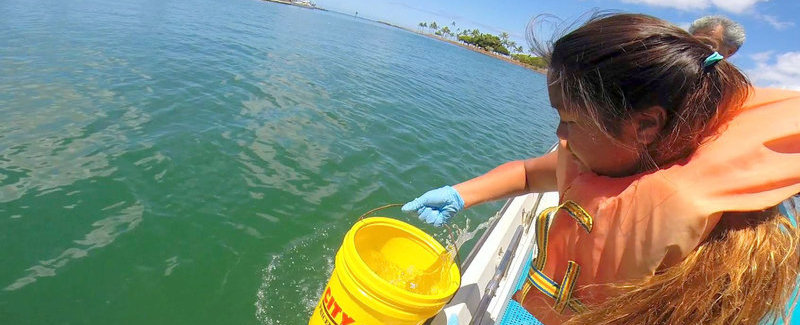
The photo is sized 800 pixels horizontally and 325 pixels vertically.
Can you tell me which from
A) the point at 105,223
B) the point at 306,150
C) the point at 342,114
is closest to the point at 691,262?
the point at 105,223

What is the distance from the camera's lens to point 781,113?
1121 mm

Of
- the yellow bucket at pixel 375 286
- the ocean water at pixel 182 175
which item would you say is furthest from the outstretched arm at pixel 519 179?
the ocean water at pixel 182 175

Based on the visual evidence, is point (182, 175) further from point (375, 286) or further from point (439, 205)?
point (375, 286)

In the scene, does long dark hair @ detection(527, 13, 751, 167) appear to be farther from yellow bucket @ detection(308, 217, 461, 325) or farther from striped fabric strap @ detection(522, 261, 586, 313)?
yellow bucket @ detection(308, 217, 461, 325)

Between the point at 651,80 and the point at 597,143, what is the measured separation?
10.8 inches

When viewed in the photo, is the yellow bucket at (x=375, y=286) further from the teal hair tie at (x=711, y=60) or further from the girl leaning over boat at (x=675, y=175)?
the teal hair tie at (x=711, y=60)

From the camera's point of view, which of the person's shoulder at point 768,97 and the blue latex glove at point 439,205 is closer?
the person's shoulder at point 768,97

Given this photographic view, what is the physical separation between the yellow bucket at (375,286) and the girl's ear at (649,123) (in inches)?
41.6

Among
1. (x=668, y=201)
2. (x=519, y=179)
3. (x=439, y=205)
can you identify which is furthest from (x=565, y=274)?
(x=439, y=205)

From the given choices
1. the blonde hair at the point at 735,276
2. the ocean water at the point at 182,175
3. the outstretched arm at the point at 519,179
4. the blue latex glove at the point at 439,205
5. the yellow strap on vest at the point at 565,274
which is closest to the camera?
the blonde hair at the point at 735,276

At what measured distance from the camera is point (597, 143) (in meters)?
1.29

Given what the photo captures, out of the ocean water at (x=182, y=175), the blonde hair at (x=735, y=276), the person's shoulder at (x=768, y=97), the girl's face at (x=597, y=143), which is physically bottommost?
the ocean water at (x=182, y=175)

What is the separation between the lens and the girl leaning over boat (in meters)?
1.01

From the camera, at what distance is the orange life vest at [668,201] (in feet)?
3.36
